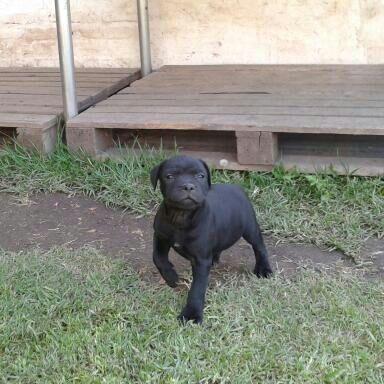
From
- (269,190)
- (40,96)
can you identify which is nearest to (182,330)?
(269,190)

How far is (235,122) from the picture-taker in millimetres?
4305

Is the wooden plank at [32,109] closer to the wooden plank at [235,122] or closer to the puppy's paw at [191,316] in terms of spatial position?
the wooden plank at [235,122]

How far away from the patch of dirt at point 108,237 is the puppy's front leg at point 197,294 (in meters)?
0.47

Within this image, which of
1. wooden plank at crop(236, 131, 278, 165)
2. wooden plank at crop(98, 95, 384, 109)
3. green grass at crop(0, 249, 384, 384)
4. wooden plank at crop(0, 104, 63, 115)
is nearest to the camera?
green grass at crop(0, 249, 384, 384)

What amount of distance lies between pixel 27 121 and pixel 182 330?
2.32 meters

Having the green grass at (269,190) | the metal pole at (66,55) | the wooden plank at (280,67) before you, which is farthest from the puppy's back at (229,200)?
the wooden plank at (280,67)

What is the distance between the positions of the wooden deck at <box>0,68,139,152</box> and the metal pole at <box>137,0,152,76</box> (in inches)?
3.8

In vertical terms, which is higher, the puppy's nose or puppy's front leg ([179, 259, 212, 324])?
the puppy's nose

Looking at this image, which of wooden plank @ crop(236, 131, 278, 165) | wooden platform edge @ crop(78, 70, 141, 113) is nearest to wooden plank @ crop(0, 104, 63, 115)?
wooden platform edge @ crop(78, 70, 141, 113)

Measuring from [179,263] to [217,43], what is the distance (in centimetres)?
315

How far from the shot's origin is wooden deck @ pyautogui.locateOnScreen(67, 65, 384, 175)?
4238mm

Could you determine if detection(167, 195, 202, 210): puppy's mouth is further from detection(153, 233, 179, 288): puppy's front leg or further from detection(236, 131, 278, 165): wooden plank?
detection(236, 131, 278, 165): wooden plank

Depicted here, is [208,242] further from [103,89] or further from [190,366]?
[103,89]

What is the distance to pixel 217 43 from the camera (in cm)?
627
